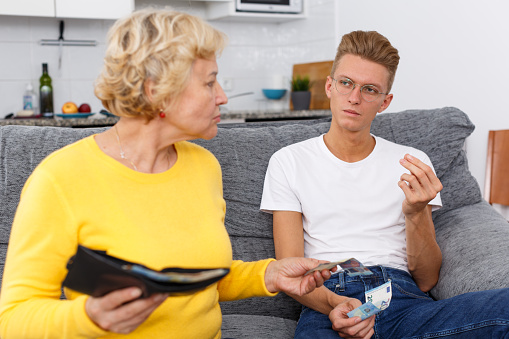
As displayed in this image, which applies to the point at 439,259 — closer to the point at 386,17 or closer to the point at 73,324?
the point at 73,324

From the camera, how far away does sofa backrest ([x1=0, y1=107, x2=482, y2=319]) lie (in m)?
1.72

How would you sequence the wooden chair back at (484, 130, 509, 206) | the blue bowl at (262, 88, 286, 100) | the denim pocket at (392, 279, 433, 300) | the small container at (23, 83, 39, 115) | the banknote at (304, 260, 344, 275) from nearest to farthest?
the banknote at (304, 260, 344, 275), the denim pocket at (392, 279, 433, 300), the wooden chair back at (484, 130, 509, 206), the small container at (23, 83, 39, 115), the blue bowl at (262, 88, 286, 100)

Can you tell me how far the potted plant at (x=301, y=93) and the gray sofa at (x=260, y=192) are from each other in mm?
2004

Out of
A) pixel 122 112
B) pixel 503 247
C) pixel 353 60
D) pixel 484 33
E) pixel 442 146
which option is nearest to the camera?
pixel 122 112

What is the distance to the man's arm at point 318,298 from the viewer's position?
150 centimetres

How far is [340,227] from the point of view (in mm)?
1815

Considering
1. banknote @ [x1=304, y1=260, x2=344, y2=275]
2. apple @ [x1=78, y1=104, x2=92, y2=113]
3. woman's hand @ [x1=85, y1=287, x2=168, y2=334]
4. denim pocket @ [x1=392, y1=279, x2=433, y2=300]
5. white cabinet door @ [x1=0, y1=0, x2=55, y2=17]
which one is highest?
white cabinet door @ [x1=0, y1=0, x2=55, y2=17]

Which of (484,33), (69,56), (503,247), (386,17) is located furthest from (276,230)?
(69,56)

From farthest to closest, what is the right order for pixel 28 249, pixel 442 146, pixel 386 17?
pixel 386 17, pixel 442 146, pixel 28 249

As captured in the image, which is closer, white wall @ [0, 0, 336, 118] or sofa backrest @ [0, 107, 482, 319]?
sofa backrest @ [0, 107, 482, 319]

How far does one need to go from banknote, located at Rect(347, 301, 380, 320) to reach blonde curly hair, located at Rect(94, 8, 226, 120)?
696 mm

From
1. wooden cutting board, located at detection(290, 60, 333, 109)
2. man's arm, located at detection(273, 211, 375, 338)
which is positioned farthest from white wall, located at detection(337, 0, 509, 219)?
man's arm, located at detection(273, 211, 375, 338)

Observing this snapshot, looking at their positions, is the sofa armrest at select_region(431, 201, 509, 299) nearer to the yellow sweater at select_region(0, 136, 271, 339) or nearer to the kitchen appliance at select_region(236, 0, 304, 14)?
the yellow sweater at select_region(0, 136, 271, 339)

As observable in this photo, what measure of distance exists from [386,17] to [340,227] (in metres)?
2.22
